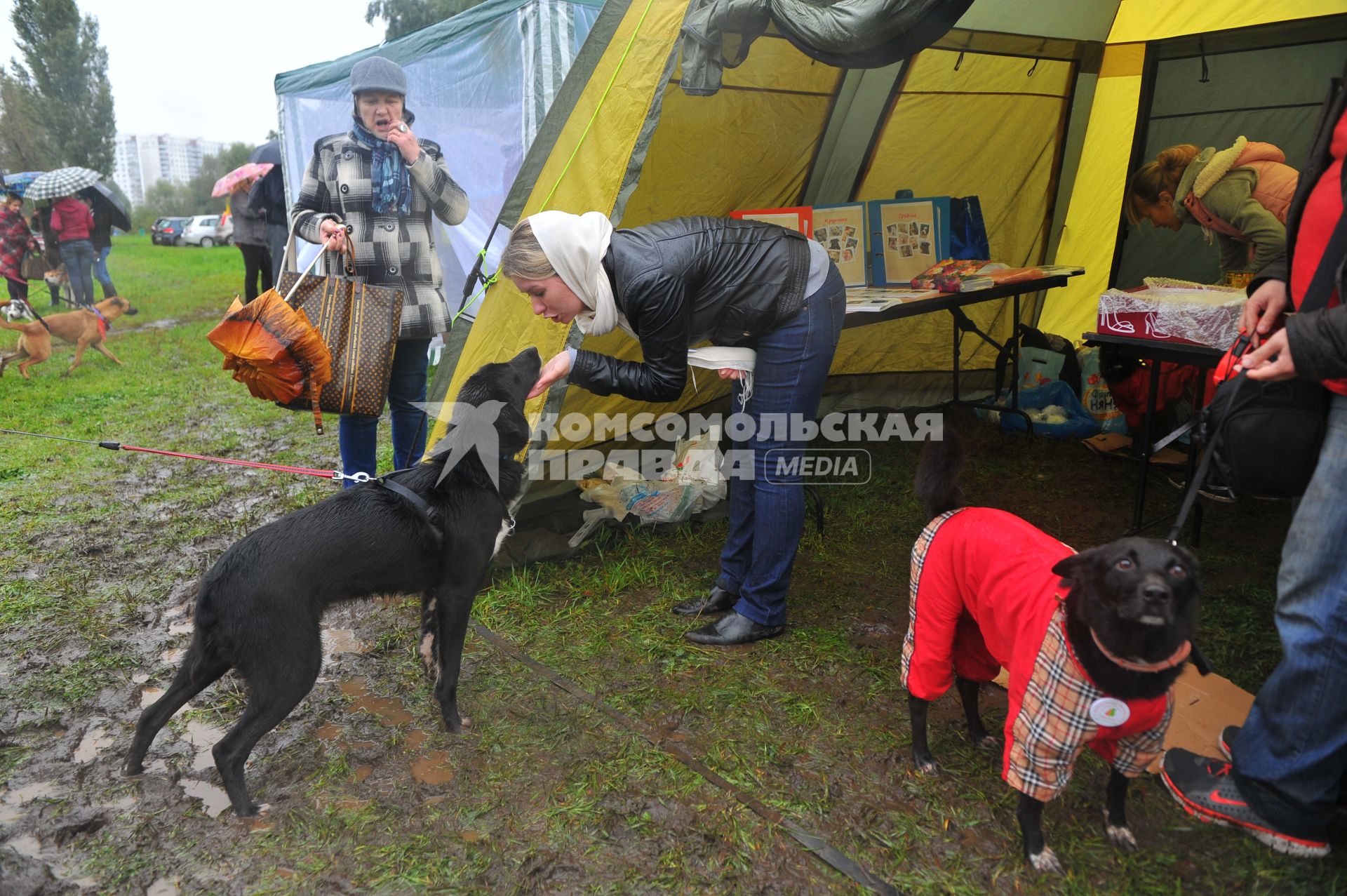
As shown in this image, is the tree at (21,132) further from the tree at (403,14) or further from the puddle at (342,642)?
the puddle at (342,642)

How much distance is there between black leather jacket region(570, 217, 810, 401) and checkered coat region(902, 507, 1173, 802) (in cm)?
85

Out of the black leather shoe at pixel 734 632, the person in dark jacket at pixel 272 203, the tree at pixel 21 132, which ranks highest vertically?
the tree at pixel 21 132

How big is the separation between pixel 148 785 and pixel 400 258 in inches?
81.1

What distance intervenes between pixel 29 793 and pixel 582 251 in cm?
202

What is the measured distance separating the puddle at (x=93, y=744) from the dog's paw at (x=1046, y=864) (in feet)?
8.03

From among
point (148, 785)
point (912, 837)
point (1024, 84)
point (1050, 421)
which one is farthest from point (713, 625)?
point (1024, 84)

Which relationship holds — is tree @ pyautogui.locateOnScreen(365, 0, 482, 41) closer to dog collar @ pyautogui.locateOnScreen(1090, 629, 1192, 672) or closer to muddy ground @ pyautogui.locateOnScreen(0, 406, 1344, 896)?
muddy ground @ pyautogui.locateOnScreen(0, 406, 1344, 896)

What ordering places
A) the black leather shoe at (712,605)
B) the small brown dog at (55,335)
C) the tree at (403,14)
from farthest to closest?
the tree at (403,14)
the small brown dog at (55,335)
the black leather shoe at (712,605)

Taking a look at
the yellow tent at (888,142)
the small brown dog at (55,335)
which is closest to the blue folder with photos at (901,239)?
the yellow tent at (888,142)

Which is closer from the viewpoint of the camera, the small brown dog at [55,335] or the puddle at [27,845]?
the puddle at [27,845]

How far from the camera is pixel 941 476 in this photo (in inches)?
82.2

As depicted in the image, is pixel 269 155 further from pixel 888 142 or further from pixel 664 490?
pixel 664 490

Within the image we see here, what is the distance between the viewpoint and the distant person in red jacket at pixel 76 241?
9.36 metres

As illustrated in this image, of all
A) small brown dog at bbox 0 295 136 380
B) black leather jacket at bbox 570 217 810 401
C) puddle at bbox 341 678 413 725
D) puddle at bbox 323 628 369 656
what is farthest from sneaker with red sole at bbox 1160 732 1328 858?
small brown dog at bbox 0 295 136 380
